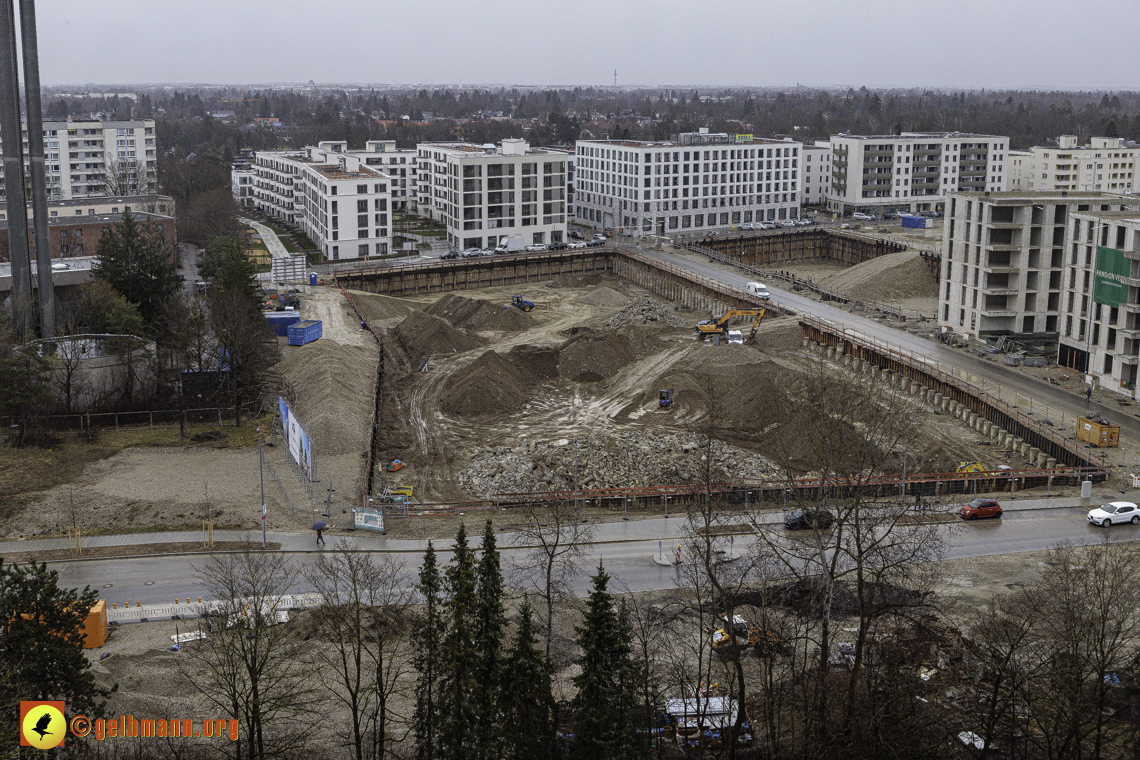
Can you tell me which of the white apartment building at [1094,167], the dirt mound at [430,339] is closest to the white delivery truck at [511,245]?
the dirt mound at [430,339]

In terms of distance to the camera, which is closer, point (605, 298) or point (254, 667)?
point (254, 667)

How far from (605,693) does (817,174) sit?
419 feet

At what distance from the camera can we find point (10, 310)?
63.6m

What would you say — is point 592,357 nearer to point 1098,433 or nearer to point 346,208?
point 1098,433

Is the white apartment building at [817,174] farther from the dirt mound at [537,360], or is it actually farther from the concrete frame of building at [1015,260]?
the dirt mound at [537,360]

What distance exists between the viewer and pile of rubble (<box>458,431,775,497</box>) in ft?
158

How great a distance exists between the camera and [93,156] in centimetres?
13850

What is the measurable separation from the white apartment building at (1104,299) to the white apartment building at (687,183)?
61.0m

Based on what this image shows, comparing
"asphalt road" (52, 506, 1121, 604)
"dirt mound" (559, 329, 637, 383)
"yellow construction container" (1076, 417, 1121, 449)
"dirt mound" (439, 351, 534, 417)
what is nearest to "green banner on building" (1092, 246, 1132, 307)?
"yellow construction container" (1076, 417, 1121, 449)

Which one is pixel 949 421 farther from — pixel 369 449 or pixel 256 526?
pixel 256 526

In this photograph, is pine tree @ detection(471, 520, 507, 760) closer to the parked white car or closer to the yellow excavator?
the parked white car

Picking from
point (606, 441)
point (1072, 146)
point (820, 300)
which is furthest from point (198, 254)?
point (1072, 146)

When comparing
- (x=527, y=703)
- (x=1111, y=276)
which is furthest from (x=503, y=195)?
(x=527, y=703)

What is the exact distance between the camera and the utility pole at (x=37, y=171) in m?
60.3
